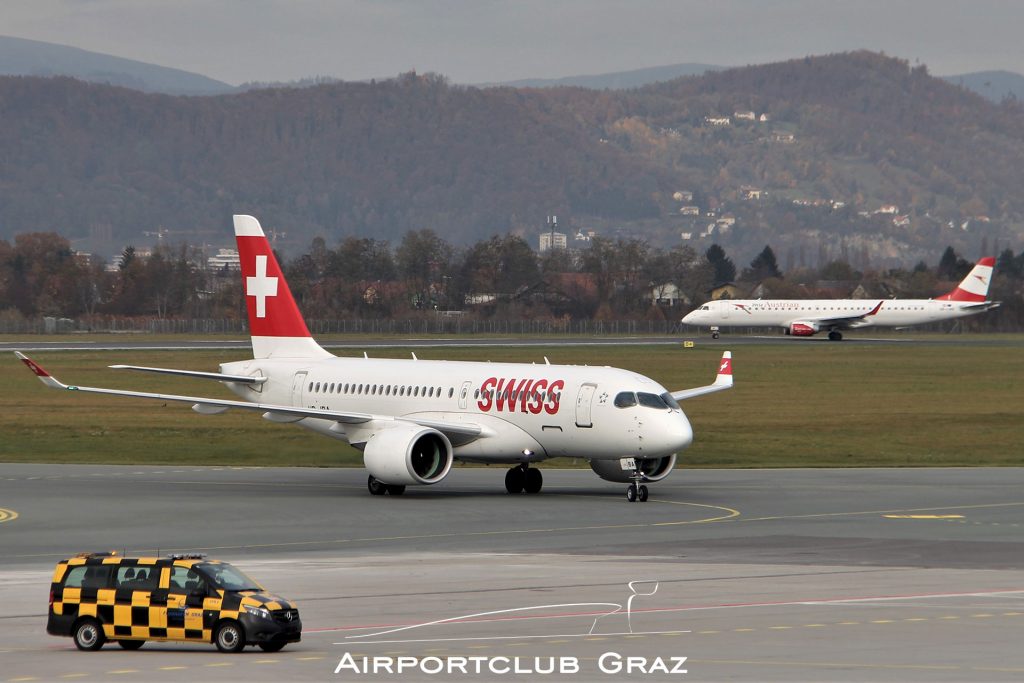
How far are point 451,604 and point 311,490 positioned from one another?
2284cm

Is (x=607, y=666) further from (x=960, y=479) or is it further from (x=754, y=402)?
(x=754, y=402)

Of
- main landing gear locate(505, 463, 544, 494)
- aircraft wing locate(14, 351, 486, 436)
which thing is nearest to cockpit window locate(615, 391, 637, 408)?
aircraft wing locate(14, 351, 486, 436)

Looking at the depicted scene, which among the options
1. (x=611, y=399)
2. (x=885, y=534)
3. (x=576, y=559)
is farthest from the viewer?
(x=611, y=399)

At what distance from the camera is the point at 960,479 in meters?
53.3

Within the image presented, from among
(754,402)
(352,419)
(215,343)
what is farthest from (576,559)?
(215,343)

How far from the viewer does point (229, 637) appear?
22.9 metres

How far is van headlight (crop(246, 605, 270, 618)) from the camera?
22703 mm

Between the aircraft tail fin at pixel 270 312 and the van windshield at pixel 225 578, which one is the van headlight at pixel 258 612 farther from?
the aircraft tail fin at pixel 270 312

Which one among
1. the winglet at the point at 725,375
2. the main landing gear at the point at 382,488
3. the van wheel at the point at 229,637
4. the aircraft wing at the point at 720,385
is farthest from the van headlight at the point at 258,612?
the winglet at the point at 725,375

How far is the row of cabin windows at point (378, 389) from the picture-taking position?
163 feet

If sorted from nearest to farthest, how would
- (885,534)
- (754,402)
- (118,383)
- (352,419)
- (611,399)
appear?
1. (885,534)
2. (611,399)
3. (352,419)
4. (754,402)
5. (118,383)

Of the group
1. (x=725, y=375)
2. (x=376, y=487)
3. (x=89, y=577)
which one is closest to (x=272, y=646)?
(x=89, y=577)

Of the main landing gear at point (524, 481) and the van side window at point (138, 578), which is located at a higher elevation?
the van side window at point (138, 578)

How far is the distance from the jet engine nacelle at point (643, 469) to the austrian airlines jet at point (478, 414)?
0.04m
